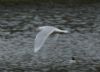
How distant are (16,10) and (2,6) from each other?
1.65 m

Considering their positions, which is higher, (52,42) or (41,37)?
(52,42)

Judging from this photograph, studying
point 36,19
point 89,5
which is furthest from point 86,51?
point 89,5

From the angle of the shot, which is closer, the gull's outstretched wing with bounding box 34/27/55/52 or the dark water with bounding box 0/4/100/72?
the gull's outstretched wing with bounding box 34/27/55/52

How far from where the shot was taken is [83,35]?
1362 cm

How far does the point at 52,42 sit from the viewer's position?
1275 centimetres

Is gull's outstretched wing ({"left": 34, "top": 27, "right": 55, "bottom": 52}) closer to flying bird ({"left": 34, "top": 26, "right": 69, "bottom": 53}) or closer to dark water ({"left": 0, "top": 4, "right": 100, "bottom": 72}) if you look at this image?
flying bird ({"left": 34, "top": 26, "right": 69, "bottom": 53})

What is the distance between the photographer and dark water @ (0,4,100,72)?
10384 millimetres

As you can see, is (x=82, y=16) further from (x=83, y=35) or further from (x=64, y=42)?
(x=64, y=42)

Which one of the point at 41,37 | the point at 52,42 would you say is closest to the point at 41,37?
the point at 41,37

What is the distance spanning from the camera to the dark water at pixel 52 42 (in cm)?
1038

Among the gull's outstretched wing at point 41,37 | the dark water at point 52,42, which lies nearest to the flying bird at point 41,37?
the gull's outstretched wing at point 41,37

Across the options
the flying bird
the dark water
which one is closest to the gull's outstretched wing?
the flying bird

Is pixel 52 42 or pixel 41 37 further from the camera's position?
pixel 52 42

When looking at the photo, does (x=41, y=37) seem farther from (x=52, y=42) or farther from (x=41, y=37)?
(x=52, y=42)
